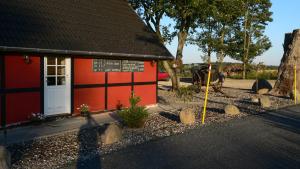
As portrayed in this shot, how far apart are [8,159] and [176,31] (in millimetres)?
15827

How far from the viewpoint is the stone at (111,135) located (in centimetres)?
721

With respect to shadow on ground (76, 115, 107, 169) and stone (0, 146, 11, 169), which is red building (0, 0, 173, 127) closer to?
shadow on ground (76, 115, 107, 169)

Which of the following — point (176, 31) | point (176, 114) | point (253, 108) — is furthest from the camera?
point (176, 31)

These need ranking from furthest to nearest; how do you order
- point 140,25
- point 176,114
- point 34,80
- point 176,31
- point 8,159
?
point 176,31 → point 140,25 → point 176,114 → point 34,80 → point 8,159

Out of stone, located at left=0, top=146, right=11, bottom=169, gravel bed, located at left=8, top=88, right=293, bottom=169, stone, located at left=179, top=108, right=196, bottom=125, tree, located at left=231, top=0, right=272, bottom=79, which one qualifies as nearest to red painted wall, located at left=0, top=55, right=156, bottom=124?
gravel bed, located at left=8, top=88, right=293, bottom=169

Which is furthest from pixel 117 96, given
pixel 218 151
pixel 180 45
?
pixel 180 45

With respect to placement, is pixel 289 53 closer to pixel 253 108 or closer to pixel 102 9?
pixel 253 108

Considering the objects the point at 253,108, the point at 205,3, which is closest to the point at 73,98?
the point at 253,108

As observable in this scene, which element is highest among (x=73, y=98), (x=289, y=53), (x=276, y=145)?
(x=289, y=53)

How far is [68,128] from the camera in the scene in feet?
28.9

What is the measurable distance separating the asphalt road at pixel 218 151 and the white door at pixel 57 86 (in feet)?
13.6

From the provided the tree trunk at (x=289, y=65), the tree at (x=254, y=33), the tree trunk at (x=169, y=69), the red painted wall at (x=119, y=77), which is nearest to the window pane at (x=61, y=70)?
the red painted wall at (x=119, y=77)

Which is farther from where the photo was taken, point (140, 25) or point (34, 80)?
point (140, 25)

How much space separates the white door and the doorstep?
1.47 ft
